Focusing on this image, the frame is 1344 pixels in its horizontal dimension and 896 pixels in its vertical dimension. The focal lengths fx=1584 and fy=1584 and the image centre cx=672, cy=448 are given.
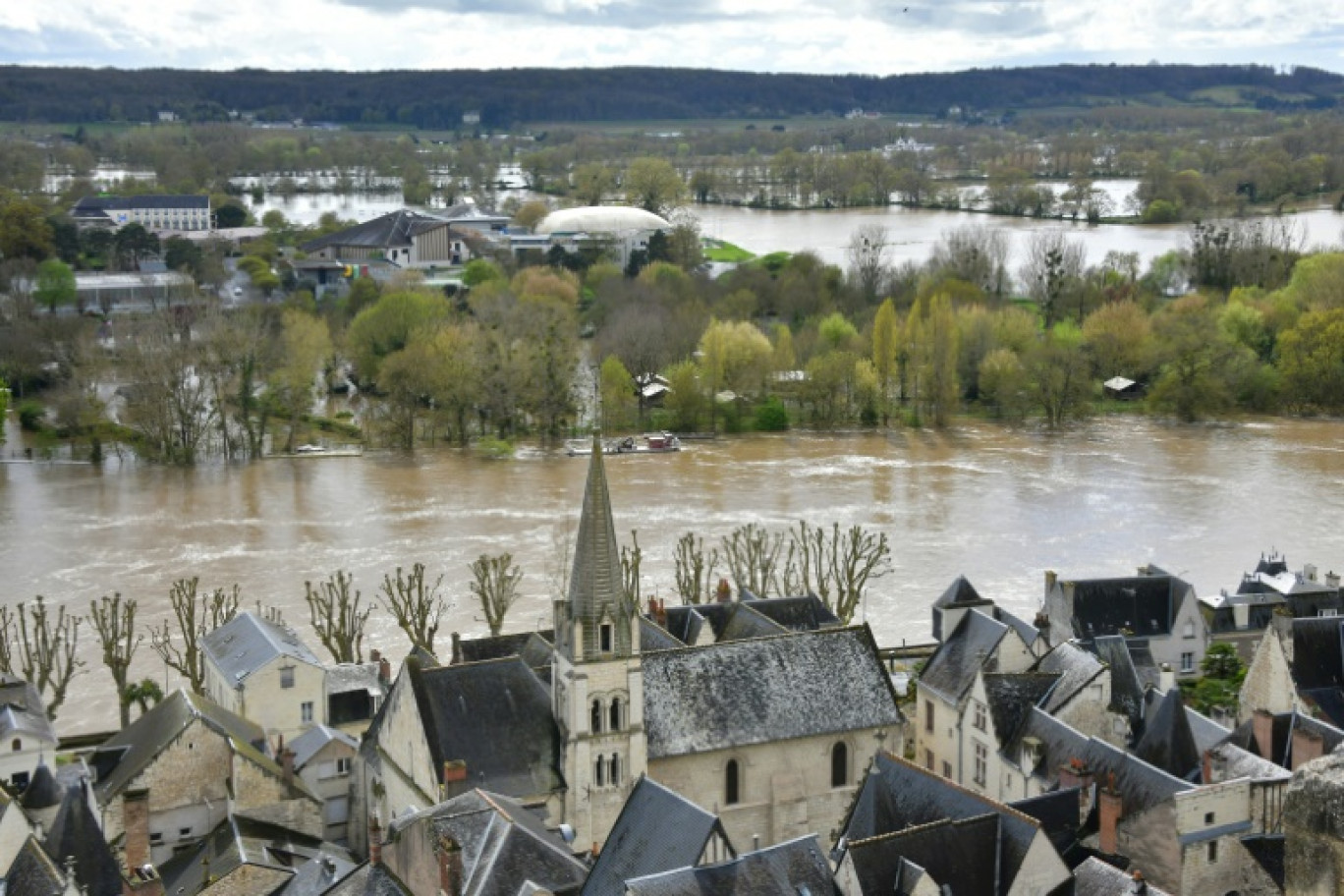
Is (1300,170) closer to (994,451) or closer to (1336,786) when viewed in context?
(994,451)

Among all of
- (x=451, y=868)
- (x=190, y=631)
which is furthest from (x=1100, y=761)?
(x=190, y=631)

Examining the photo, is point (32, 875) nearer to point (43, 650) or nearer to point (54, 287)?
point (43, 650)

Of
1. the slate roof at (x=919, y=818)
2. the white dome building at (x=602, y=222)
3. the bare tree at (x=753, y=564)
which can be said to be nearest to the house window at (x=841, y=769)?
the slate roof at (x=919, y=818)

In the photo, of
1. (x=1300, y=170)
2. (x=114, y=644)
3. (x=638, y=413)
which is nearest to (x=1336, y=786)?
(x=114, y=644)

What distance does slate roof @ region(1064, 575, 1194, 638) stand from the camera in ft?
99.7

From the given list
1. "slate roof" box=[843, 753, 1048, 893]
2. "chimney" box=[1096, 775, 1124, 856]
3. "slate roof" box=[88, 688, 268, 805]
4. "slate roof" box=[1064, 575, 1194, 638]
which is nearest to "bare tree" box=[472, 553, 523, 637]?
"slate roof" box=[88, 688, 268, 805]

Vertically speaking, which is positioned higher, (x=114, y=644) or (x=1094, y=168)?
(x=1094, y=168)

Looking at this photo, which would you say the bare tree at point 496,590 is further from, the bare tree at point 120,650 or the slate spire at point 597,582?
the slate spire at point 597,582

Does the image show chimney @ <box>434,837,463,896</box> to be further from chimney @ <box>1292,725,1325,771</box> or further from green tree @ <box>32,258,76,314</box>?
green tree @ <box>32,258,76,314</box>

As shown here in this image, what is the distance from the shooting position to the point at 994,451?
56.4m

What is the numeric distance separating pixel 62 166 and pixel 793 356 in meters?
115

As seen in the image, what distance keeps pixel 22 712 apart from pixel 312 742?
4673 mm

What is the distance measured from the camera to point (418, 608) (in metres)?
34.5

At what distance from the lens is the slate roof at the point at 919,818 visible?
18.3 m
